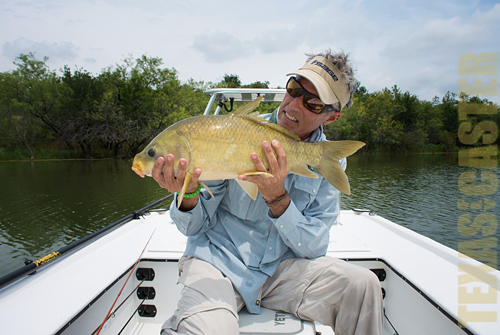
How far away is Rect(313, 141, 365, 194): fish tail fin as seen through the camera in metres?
1.98

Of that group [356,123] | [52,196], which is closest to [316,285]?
[52,196]

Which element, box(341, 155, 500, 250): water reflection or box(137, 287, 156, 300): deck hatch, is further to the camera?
box(341, 155, 500, 250): water reflection

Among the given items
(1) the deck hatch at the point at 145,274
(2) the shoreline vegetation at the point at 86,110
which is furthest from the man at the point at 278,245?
(2) the shoreline vegetation at the point at 86,110

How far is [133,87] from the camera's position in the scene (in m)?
38.8

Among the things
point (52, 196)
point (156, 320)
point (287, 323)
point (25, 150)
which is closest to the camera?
point (287, 323)

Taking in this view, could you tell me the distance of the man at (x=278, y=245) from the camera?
188 centimetres

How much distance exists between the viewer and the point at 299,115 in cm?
240

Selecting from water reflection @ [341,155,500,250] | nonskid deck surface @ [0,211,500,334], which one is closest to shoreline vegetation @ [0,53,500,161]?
water reflection @ [341,155,500,250]

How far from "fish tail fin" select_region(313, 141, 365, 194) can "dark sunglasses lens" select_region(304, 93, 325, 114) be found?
0.47 m

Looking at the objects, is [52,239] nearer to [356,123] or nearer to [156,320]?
[156,320]

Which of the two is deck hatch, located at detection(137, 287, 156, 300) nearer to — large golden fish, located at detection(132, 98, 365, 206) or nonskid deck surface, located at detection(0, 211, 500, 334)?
nonskid deck surface, located at detection(0, 211, 500, 334)

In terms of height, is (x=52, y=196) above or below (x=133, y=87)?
below

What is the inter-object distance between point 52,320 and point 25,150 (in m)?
44.1

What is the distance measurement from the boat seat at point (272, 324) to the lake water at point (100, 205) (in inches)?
268
